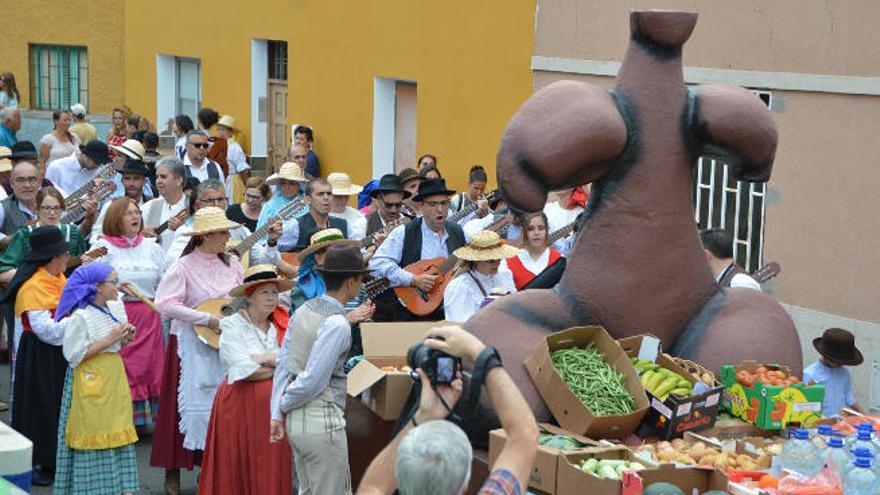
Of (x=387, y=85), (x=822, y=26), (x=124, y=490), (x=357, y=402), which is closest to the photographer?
(x=357, y=402)

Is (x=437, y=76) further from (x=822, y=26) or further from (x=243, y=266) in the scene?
(x=243, y=266)

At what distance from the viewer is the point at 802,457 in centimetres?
702

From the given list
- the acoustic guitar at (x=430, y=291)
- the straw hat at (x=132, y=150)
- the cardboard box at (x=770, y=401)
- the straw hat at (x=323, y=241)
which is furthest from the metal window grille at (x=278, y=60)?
the cardboard box at (x=770, y=401)

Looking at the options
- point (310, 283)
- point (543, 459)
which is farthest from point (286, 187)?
point (543, 459)

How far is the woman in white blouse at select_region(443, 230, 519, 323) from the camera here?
10.4 m

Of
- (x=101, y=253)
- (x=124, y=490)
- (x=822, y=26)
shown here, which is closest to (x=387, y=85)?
(x=822, y=26)

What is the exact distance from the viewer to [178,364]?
1045 cm

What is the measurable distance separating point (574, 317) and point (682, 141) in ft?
3.81

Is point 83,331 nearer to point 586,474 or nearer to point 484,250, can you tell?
point 484,250

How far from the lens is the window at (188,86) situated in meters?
27.2

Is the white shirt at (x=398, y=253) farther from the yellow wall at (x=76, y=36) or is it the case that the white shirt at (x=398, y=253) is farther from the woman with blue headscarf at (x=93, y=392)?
the yellow wall at (x=76, y=36)

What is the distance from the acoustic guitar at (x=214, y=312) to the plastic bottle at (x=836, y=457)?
4287 millimetres

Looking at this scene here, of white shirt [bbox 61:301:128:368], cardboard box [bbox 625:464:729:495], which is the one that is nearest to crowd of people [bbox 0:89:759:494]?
white shirt [bbox 61:301:128:368]

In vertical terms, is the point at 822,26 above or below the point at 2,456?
above
